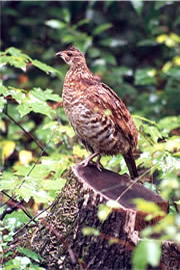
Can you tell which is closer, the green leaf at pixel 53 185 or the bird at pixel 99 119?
the green leaf at pixel 53 185

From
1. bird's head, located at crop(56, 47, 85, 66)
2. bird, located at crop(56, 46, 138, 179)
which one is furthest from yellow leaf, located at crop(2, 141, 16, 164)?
bird, located at crop(56, 46, 138, 179)

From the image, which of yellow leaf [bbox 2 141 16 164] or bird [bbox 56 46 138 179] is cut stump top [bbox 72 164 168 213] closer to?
bird [bbox 56 46 138 179]

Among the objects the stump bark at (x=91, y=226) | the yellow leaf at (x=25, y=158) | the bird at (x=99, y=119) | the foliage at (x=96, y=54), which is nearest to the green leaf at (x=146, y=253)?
the stump bark at (x=91, y=226)

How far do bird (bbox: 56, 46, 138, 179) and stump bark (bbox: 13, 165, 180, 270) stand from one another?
0.51 meters

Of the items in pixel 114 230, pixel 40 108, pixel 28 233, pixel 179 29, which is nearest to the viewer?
pixel 114 230

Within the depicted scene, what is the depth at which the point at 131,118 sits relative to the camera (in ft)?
14.1

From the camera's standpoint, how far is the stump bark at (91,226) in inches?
124

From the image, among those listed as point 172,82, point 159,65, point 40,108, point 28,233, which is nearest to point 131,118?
point 40,108

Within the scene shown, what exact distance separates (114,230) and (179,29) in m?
5.63

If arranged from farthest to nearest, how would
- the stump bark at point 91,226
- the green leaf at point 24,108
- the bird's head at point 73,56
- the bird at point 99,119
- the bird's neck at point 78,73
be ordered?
the bird's head at point 73,56 < the bird's neck at point 78,73 < the green leaf at point 24,108 < the bird at point 99,119 < the stump bark at point 91,226

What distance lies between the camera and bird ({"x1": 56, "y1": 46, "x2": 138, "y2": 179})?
407 cm

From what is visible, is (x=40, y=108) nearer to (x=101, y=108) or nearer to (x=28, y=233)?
(x=101, y=108)

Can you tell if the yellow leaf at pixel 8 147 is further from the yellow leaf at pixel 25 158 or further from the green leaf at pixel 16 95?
the green leaf at pixel 16 95

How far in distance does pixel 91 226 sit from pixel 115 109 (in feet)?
3.85
